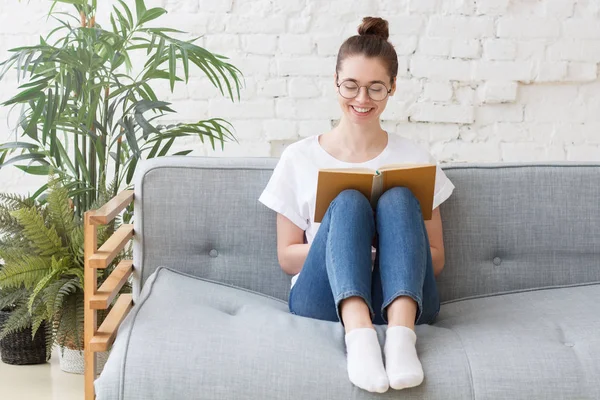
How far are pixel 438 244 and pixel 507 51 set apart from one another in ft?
4.68

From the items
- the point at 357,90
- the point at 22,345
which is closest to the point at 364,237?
the point at 357,90

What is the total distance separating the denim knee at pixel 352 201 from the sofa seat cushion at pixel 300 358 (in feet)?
0.96

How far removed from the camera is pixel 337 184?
2.01m

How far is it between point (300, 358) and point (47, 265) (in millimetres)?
1109

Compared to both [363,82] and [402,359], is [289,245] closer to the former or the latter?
[363,82]

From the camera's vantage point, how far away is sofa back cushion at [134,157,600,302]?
91.5 inches

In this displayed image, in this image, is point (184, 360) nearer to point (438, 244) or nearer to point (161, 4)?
point (438, 244)

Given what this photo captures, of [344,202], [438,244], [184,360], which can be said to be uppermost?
[344,202]

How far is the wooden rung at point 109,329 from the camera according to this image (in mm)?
1944

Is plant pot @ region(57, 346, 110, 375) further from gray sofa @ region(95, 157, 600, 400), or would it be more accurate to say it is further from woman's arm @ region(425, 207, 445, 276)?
woman's arm @ region(425, 207, 445, 276)

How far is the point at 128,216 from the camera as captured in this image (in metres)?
2.72

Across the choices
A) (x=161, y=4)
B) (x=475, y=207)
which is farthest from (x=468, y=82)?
(x=161, y=4)

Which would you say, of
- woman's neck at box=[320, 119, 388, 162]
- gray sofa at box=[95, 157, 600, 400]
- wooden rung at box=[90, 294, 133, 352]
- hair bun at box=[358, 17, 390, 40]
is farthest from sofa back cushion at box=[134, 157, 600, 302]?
hair bun at box=[358, 17, 390, 40]

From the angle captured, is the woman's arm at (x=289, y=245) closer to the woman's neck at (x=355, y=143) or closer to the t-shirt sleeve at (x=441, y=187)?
the woman's neck at (x=355, y=143)
